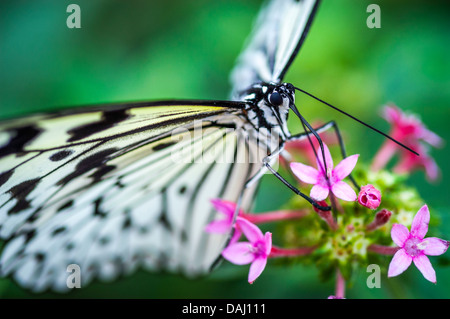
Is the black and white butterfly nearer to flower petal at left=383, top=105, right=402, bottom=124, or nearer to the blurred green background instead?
the blurred green background

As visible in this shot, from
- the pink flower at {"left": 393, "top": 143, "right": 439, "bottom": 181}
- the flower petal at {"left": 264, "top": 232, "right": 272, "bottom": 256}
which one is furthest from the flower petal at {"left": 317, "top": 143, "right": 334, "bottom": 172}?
the pink flower at {"left": 393, "top": 143, "right": 439, "bottom": 181}

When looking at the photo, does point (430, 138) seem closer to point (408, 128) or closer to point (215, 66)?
point (408, 128)

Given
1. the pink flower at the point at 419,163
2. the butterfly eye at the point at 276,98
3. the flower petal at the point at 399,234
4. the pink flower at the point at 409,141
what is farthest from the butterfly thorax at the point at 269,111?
the pink flower at the point at 419,163

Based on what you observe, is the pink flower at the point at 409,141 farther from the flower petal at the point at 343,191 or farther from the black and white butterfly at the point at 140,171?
the flower petal at the point at 343,191

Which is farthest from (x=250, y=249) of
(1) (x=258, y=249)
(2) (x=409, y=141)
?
(2) (x=409, y=141)
